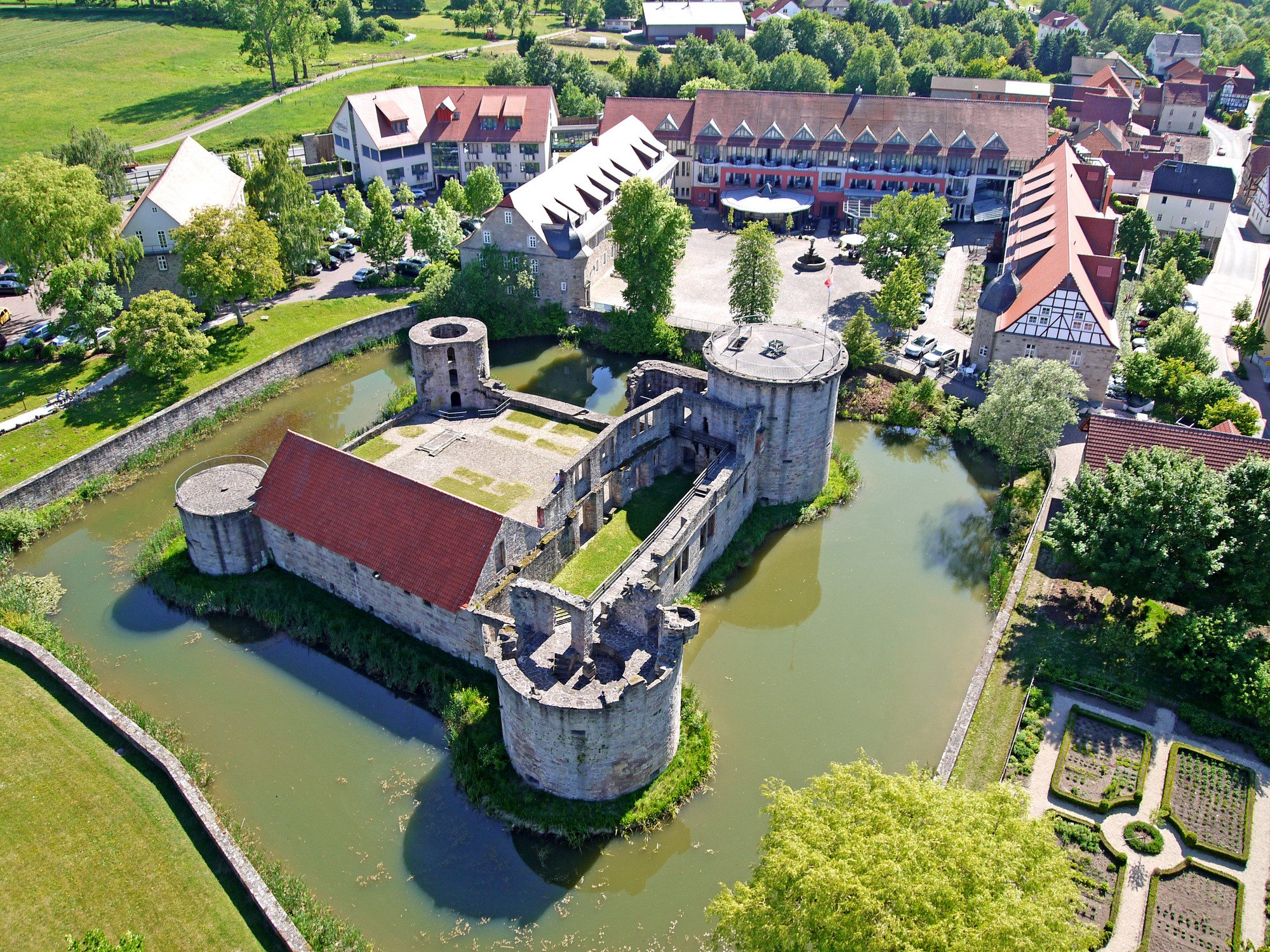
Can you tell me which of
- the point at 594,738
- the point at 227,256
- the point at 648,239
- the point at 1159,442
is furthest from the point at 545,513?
the point at 227,256

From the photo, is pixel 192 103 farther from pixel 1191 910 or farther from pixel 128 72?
pixel 1191 910

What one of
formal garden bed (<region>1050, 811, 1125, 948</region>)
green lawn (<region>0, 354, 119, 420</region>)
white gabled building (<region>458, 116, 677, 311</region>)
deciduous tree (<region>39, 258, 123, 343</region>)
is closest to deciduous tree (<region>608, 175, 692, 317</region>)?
white gabled building (<region>458, 116, 677, 311</region>)

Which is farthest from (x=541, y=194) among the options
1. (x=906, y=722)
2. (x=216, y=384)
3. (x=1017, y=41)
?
(x=1017, y=41)

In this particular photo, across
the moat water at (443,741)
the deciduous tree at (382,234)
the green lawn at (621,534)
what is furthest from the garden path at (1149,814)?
the deciduous tree at (382,234)

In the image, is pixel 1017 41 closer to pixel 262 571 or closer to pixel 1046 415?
pixel 1046 415

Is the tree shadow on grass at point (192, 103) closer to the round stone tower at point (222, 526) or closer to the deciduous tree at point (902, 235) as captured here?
the round stone tower at point (222, 526)

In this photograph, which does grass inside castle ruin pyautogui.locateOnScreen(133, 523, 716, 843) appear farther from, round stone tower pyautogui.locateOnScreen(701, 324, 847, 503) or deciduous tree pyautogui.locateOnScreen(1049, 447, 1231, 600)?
deciduous tree pyautogui.locateOnScreen(1049, 447, 1231, 600)

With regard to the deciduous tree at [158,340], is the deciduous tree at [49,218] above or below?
above
